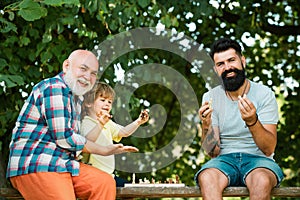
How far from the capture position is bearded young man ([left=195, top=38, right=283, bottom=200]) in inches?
142

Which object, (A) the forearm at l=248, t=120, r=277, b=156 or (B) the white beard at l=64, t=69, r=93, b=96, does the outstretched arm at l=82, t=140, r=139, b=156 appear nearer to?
(B) the white beard at l=64, t=69, r=93, b=96

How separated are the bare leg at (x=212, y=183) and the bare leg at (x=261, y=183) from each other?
145mm

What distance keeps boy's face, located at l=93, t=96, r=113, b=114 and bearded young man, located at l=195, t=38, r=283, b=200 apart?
59cm

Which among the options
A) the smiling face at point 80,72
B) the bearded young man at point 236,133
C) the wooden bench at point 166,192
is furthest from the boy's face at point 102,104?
the bearded young man at point 236,133

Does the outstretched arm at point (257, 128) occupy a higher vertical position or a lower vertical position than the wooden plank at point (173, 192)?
higher

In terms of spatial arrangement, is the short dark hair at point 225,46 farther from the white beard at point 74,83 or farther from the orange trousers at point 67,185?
the orange trousers at point 67,185

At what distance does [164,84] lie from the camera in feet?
22.3

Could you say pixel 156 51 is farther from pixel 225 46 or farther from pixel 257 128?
pixel 257 128

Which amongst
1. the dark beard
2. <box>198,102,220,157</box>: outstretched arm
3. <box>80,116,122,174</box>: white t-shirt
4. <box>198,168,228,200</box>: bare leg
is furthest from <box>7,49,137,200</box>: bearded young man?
the dark beard

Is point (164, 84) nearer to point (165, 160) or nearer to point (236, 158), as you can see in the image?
point (165, 160)

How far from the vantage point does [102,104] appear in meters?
3.97

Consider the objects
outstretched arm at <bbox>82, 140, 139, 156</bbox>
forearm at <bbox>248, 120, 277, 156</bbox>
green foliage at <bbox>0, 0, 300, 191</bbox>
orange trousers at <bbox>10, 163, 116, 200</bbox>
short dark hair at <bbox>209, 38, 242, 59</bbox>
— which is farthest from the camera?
green foliage at <bbox>0, 0, 300, 191</bbox>

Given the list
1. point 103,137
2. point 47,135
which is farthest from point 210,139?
point 47,135

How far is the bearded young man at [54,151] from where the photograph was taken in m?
3.44
